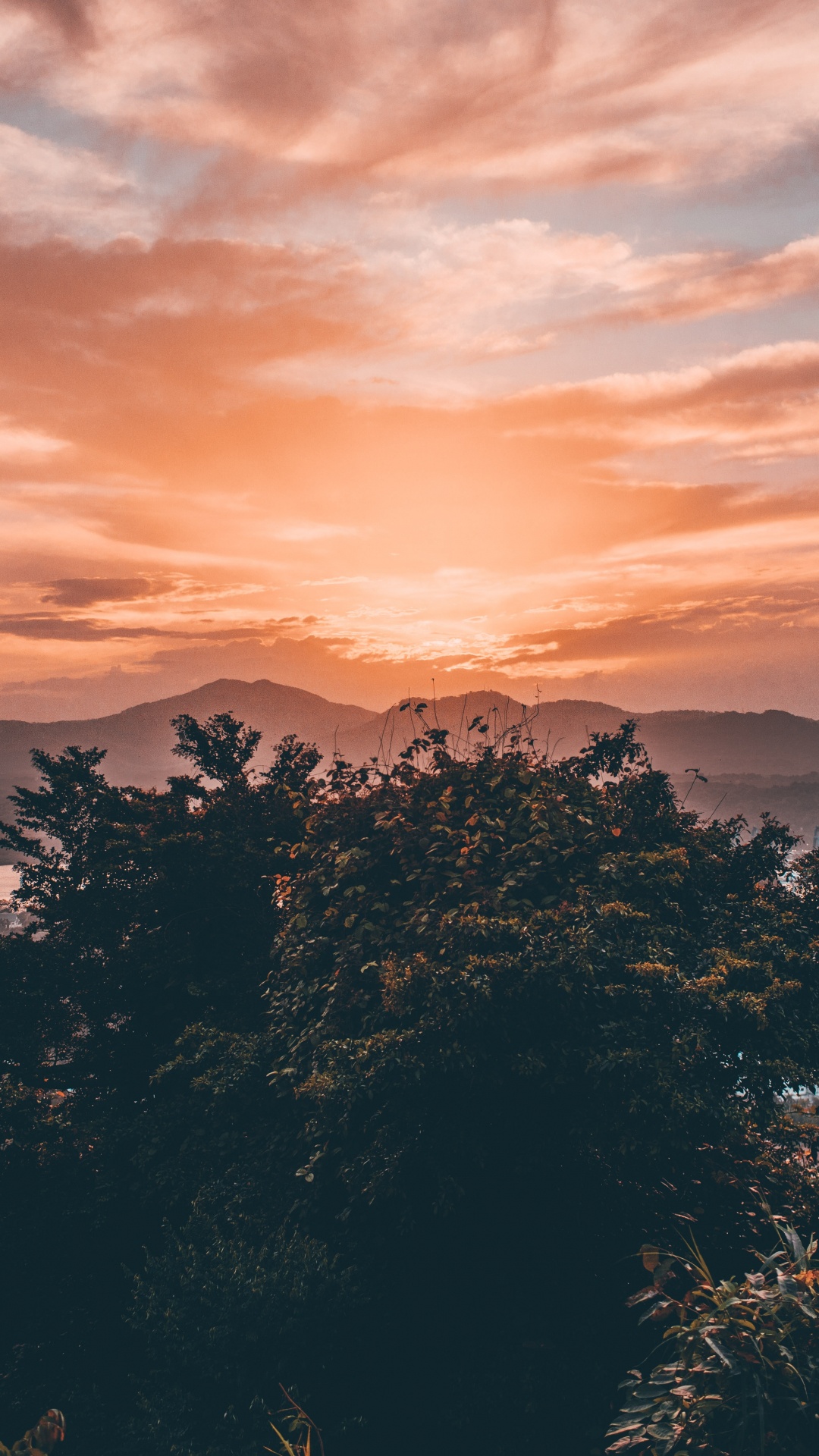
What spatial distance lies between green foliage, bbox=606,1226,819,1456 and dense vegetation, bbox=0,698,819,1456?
1821 mm

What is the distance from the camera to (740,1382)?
4.84 m

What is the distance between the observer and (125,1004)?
54.4 ft

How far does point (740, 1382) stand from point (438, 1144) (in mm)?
4234

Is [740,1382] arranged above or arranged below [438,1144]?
above

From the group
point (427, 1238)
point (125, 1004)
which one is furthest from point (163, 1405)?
point (125, 1004)

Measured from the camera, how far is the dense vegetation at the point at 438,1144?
752 cm

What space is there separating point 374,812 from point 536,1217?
6096 mm

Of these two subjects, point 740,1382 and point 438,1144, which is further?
point 438,1144

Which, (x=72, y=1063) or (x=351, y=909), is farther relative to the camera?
(x=72, y=1063)

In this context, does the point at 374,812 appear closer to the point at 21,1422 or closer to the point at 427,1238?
the point at 427,1238

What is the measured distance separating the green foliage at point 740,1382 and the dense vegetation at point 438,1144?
1821 mm

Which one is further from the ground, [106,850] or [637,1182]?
[106,850]

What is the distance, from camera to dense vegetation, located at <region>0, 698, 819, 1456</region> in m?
7.52

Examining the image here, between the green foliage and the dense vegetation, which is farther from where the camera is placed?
the dense vegetation
